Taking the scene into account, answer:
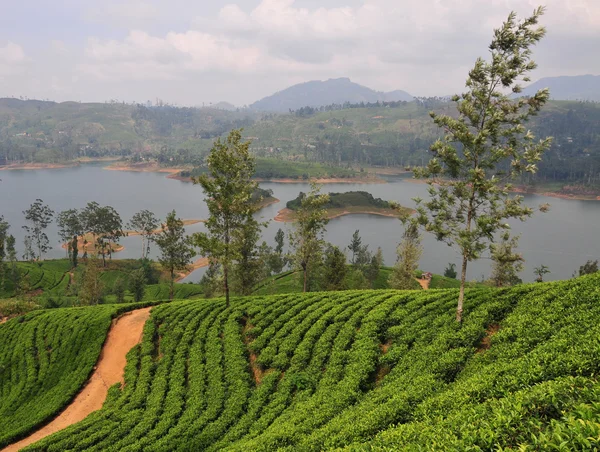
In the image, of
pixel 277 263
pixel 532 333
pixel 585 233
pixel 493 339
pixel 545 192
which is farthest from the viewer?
pixel 545 192

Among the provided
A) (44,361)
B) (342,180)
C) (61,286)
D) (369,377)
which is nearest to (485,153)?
(369,377)

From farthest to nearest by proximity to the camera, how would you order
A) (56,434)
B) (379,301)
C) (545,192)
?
(545,192) < (379,301) < (56,434)

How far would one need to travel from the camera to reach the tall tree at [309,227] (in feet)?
106

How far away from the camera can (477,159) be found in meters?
13.9

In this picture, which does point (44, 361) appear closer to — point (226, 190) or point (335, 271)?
point (226, 190)

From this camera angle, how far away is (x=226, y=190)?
22.9 m

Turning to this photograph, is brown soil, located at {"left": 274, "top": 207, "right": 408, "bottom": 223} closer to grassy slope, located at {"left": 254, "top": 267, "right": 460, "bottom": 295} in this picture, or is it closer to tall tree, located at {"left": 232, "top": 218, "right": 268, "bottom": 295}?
grassy slope, located at {"left": 254, "top": 267, "right": 460, "bottom": 295}

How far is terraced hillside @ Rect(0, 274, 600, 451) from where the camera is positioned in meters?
7.74

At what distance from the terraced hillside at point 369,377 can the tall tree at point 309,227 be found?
Result: 10447mm

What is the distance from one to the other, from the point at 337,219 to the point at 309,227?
87211 millimetres

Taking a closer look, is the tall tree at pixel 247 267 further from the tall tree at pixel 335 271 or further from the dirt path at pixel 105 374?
the dirt path at pixel 105 374

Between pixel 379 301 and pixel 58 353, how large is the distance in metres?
21.7

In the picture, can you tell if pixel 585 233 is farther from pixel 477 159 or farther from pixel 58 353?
pixel 58 353

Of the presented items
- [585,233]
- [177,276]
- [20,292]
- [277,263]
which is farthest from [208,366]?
[585,233]
